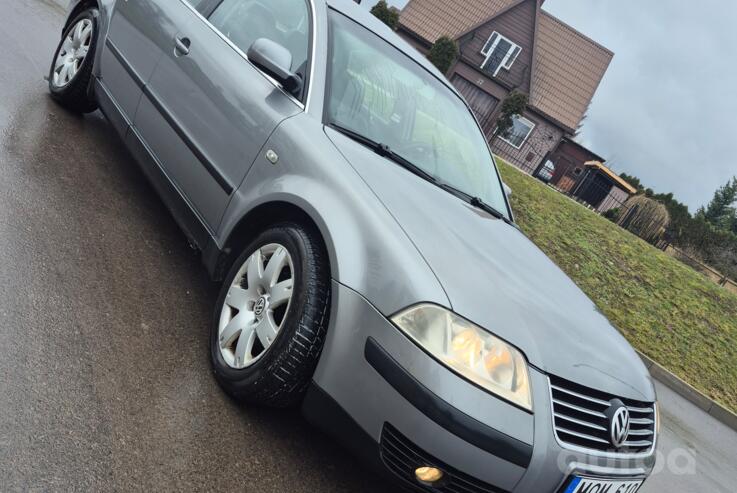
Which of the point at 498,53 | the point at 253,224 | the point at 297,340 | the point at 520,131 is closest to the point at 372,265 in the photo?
the point at 297,340

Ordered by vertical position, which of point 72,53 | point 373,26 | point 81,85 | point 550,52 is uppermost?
point 550,52

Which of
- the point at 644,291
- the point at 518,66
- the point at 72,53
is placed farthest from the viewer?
the point at 518,66

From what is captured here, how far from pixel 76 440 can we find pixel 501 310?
1.50 meters

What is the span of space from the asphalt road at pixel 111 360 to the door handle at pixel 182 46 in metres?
1.05

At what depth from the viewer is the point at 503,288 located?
2.14 meters

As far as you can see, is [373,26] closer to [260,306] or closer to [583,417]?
[260,306]

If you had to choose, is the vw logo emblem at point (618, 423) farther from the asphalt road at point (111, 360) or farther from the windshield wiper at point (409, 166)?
the windshield wiper at point (409, 166)

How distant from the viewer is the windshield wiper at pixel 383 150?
266 cm

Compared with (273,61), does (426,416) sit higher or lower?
lower

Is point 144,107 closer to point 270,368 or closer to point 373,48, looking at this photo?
point 373,48

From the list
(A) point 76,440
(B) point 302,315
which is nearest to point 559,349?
(B) point 302,315

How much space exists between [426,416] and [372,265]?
21.4 inches

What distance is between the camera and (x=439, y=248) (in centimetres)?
210

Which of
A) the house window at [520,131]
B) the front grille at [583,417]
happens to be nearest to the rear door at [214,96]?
the front grille at [583,417]
